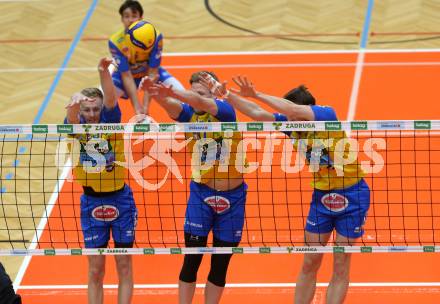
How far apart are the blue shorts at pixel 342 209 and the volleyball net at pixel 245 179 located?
3 cm

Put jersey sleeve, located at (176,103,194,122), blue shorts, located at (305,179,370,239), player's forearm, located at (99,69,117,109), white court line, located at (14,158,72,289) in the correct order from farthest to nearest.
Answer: white court line, located at (14,158,72,289) → jersey sleeve, located at (176,103,194,122) → player's forearm, located at (99,69,117,109) → blue shorts, located at (305,179,370,239)

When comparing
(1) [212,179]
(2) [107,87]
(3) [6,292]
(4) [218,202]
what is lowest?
(3) [6,292]

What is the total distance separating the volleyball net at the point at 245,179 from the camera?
30.8 ft

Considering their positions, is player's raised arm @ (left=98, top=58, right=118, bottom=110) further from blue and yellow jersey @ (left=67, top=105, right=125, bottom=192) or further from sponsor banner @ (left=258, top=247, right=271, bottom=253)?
sponsor banner @ (left=258, top=247, right=271, bottom=253)

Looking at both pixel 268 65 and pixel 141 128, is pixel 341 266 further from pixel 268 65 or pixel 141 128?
pixel 268 65

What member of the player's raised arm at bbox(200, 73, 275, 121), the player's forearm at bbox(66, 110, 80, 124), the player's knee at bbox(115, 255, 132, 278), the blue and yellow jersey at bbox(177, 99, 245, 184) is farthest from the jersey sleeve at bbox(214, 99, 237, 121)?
the player's knee at bbox(115, 255, 132, 278)

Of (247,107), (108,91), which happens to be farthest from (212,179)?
(108,91)

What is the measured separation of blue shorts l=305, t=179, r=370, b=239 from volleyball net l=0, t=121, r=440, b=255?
1.2 inches

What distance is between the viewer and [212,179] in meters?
9.52

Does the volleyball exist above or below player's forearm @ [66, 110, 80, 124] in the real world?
above

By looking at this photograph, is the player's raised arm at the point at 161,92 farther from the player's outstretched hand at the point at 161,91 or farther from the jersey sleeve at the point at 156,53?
the jersey sleeve at the point at 156,53

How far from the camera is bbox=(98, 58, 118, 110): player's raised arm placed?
31.5 feet

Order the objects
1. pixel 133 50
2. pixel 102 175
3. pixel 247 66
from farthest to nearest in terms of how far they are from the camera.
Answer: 1. pixel 247 66
2. pixel 133 50
3. pixel 102 175

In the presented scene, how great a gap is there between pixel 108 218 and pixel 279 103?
220 centimetres
